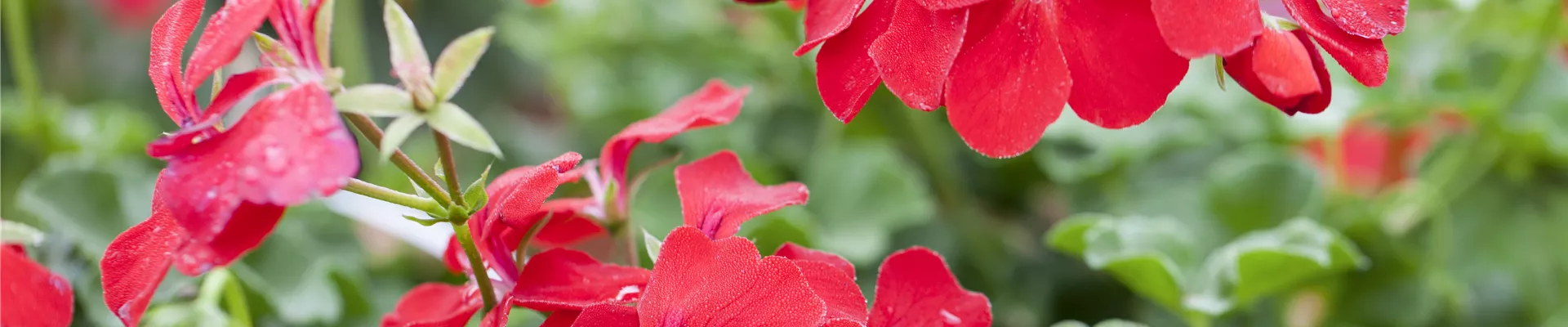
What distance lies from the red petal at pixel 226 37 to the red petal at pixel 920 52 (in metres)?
0.15

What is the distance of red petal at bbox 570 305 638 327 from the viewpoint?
12.5 inches

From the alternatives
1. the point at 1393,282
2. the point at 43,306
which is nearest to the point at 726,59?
the point at 1393,282

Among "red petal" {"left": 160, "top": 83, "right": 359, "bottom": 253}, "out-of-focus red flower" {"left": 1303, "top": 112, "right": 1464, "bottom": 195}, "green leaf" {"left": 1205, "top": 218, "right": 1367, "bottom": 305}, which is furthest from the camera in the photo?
"out-of-focus red flower" {"left": 1303, "top": 112, "right": 1464, "bottom": 195}

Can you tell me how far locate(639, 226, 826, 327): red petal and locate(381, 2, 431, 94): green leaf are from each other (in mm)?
71

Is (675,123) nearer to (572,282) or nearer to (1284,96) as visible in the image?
(572,282)

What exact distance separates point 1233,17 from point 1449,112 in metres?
0.66

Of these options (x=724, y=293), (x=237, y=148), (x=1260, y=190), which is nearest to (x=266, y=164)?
(x=237, y=148)

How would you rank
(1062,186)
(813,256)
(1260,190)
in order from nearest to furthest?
(813,256) → (1260,190) → (1062,186)

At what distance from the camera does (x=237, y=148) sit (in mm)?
277

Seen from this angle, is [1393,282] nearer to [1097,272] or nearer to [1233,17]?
[1097,272]

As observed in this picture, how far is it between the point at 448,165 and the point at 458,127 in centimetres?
2

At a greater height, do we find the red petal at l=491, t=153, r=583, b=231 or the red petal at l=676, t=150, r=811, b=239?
the red petal at l=491, t=153, r=583, b=231

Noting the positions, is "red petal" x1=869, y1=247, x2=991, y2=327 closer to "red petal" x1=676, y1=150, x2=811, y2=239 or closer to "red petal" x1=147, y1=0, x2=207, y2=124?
"red petal" x1=676, y1=150, x2=811, y2=239

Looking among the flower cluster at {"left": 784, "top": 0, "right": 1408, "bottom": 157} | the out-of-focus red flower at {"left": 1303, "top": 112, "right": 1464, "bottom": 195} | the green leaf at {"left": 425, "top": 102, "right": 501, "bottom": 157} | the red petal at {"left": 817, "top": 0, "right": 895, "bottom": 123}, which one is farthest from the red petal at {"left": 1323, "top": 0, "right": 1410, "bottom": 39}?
the out-of-focus red flower at {"left": 1303, "top": 112, "right": 1464, "bottom": 195}
